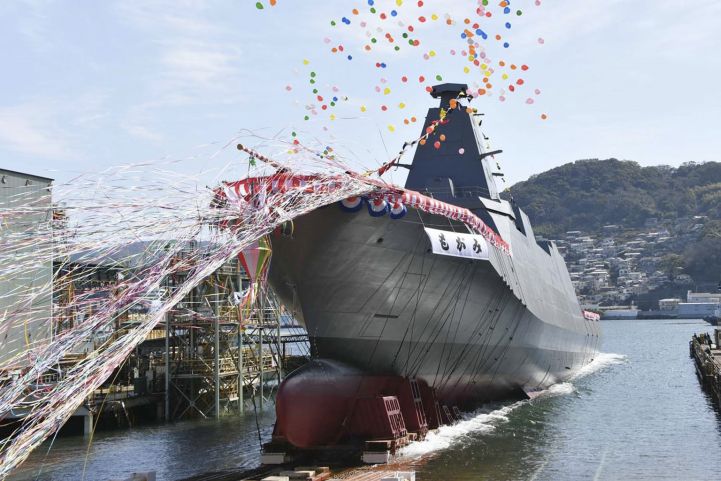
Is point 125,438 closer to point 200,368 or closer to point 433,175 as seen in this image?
point 200,368

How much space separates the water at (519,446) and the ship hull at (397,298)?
1.95m

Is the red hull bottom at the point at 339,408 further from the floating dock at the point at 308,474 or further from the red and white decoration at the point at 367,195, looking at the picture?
the red and white decoration at the point at 367,195

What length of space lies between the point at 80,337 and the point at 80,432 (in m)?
18.1

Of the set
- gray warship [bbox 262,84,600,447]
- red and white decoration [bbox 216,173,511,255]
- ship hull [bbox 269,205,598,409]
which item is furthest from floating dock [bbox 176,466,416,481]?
red and white decoration [bbox 216,173,511,255]

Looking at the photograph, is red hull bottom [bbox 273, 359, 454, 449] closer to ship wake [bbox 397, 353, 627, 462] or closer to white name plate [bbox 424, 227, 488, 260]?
ship wake [bbox 397, 353, 627, 462]

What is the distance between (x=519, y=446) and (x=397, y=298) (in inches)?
201

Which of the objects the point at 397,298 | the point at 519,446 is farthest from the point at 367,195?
the point at 519,446

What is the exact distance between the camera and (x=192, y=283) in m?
10.3

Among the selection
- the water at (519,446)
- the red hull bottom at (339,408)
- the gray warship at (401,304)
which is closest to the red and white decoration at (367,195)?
the gray warship at (401,304)

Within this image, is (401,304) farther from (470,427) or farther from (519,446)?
(519,446)

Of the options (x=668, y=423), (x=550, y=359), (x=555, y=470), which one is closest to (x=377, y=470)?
(x=555, y=470)

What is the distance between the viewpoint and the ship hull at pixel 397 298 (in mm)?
18781

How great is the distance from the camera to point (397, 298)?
64.7ft

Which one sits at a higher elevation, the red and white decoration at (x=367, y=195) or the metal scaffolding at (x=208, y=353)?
the red and white decoration at (x=367, y=195)
